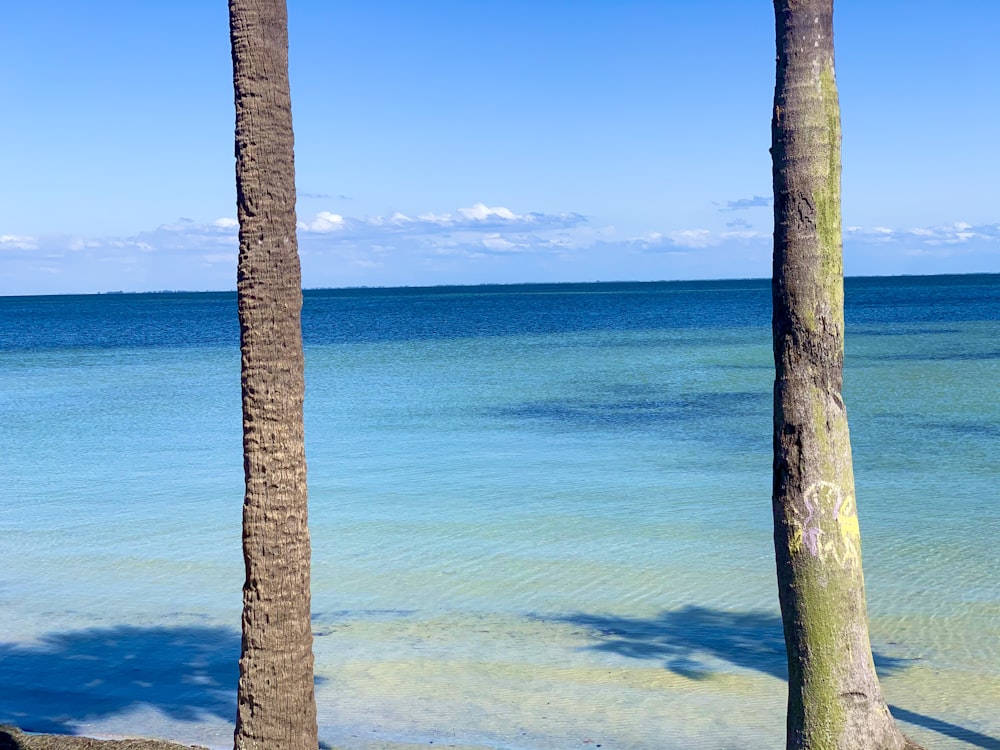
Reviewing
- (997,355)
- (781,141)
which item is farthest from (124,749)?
(997,355)

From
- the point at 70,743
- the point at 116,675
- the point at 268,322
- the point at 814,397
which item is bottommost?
the point at 116,675

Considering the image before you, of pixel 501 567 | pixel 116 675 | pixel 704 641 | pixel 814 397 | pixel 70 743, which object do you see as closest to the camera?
pixel 814 397

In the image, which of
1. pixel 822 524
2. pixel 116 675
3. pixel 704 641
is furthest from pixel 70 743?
pixel 704 641

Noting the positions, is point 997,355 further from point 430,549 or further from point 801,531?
point 801,531

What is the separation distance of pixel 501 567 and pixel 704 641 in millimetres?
2919

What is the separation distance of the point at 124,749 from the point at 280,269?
9.55 ft

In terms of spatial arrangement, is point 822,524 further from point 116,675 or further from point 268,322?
point 116,675

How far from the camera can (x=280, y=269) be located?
4375mm

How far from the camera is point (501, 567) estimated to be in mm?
10688

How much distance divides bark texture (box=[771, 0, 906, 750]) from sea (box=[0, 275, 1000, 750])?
2.01 metres

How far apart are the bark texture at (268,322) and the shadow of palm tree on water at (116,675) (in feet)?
9.75

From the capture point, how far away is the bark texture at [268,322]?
436 centimetres

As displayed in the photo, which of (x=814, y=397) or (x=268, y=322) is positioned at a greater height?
(x=268, y=322)

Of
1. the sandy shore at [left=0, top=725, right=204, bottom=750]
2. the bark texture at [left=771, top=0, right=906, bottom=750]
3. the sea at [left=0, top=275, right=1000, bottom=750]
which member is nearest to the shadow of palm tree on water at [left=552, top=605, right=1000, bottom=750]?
the sea at [left=0, top=275, right=1000, bottom=750]
